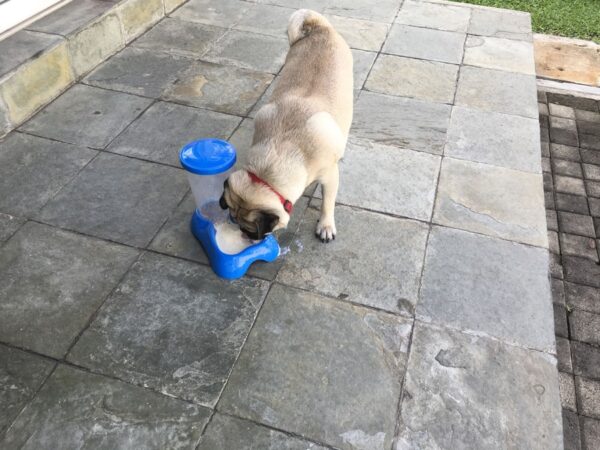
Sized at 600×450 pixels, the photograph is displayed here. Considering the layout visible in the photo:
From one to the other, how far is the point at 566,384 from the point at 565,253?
1338 mm

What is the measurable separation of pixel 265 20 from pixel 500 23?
11.8 ft

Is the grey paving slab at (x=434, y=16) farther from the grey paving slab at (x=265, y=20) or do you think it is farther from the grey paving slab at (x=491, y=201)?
the grey paving slab at (x=491, y=201)

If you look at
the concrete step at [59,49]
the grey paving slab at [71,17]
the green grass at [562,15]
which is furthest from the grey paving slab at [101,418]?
the green grass at [562,15]

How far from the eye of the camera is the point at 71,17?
571 cm

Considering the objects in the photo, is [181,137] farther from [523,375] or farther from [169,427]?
[523,375]

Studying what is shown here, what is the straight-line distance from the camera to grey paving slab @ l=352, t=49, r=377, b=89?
590cm

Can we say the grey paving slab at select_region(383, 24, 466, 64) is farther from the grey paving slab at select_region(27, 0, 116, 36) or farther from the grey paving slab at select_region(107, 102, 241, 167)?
the grey paving slab at select_region(27, 0, 116, 36)

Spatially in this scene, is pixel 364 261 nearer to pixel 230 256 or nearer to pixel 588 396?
pixel 230 256

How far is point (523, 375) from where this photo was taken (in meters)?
3.03

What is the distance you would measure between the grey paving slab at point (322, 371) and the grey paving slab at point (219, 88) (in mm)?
2725

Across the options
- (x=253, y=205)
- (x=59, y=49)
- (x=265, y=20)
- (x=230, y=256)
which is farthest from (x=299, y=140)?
(x=265, y=20)

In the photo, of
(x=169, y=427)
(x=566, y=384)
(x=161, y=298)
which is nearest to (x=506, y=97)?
(x=566, y=384)

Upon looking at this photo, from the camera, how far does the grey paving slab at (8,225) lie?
3.79m

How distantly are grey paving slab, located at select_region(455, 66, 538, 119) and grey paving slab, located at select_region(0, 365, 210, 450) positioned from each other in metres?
4.59
